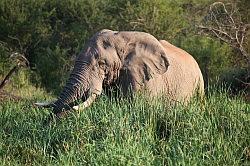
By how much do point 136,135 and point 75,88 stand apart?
1684 mm

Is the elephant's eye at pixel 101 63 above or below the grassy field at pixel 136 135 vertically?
above

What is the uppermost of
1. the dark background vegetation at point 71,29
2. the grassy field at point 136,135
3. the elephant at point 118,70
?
the elephant at point 118,70

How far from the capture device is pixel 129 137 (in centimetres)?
695

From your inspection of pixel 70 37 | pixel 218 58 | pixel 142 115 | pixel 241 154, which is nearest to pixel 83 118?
pixel 142 115

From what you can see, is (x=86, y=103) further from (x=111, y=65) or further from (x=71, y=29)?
(x=71, y=29)

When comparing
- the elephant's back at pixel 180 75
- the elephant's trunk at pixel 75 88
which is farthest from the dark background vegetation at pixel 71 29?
the elephant's trunk at pixel 75 88

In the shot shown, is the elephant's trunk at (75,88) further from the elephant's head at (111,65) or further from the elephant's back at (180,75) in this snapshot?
the elephant's back at (180,75)

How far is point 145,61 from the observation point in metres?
9.03

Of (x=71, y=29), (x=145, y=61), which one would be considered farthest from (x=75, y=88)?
(x=71, y=29)

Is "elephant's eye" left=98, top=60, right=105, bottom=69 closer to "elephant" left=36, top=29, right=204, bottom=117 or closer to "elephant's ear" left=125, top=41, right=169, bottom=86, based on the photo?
"elephant" left=36, top=29, right=204, bottom=117

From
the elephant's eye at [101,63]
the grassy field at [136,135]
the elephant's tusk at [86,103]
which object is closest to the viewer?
the grassy field at [136,135]

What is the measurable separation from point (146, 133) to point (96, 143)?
564 millimetres

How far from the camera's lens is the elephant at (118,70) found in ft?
27.9

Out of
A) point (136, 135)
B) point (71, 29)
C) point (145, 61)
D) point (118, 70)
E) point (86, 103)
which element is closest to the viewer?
point (136, 135)
